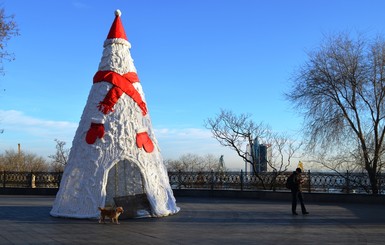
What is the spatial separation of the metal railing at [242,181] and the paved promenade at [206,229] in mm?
5059

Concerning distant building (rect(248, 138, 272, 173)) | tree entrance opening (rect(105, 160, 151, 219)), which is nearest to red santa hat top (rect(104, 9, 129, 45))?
tree entrance opening (rect(105, 160, 151, 219))

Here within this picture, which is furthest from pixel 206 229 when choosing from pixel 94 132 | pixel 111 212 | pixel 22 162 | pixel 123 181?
pixel 22 162

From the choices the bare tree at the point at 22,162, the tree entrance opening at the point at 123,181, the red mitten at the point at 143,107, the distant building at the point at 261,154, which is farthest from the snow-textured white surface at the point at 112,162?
the bare tree at the point at 22,162

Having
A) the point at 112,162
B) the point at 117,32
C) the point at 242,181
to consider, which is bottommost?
the point at 242,181

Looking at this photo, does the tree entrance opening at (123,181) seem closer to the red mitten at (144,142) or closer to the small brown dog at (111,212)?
the red mitten at (144,142)

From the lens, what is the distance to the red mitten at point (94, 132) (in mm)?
12125

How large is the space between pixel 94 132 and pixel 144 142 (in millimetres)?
1489

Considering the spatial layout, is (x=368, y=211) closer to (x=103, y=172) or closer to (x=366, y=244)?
(x=366, y=244)

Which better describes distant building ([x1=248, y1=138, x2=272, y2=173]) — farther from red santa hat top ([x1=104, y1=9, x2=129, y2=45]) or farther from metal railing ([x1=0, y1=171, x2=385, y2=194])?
red santa hat top ([x1=104, y1=9, x2=129, y2=45])

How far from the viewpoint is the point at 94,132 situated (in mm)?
12188

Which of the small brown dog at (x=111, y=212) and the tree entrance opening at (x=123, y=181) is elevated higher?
the tree entrance opening at (x=123, y=181)

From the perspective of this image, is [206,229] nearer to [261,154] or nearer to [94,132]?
[94,132]

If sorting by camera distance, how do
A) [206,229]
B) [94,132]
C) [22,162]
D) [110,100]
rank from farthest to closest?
[22,162], [110,100], [94,132], [206,229]

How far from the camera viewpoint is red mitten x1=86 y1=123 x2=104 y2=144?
12.1 meters
